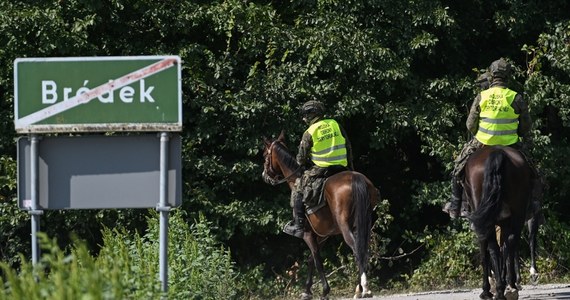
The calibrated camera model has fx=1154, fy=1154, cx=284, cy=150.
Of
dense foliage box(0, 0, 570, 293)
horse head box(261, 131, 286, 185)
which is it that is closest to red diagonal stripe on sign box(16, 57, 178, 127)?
horse head box(261, 131, 286, 185)

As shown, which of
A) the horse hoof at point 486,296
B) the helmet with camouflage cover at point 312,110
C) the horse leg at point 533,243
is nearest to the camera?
the horse hoof at point 486,296

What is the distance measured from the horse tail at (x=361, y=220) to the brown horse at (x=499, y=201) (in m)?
1.39

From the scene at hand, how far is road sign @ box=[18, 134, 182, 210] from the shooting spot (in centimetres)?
888

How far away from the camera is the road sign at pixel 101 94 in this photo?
8867 millimetres

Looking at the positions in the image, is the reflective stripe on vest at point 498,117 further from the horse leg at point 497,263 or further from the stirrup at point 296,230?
the stirrup at point 296,230

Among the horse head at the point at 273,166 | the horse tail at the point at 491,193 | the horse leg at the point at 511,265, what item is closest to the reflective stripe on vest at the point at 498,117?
the horse tail at the point at 491,193

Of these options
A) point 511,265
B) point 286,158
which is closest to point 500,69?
point 511,265

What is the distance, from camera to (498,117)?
42.6 feet

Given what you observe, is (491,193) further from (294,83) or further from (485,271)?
(294,83)

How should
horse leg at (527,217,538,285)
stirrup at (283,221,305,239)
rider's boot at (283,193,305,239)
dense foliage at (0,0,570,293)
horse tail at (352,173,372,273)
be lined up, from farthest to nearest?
dense foliage at (0,0,570,293) < horse leg at (527,217,538,285) < stirrup at (283,221,305,239) < rider's boot at (283,193,305,239) < horse tail at (352,173,372,273)

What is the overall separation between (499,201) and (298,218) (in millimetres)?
3371

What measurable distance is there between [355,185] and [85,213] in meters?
5.16

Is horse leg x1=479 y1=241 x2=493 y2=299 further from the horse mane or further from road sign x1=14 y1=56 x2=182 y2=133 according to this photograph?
road sign x1=14 y1=56 x2=182 y2=133

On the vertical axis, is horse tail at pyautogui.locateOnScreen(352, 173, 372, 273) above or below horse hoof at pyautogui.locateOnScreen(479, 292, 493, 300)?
above
